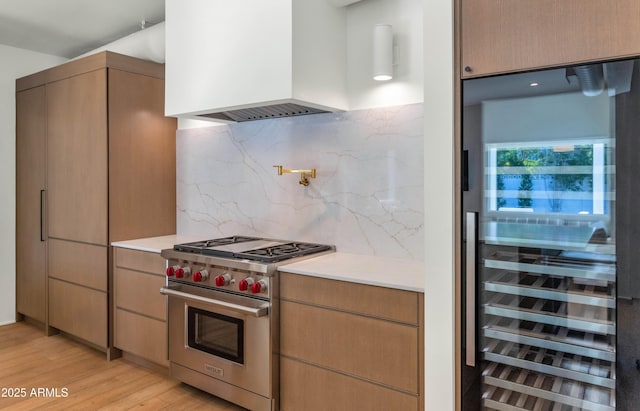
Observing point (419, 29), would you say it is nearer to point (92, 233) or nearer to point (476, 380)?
point (476, 380)

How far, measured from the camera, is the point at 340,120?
9.14ft

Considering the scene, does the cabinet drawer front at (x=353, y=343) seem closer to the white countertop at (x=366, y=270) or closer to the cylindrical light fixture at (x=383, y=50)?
the white countertop at (x=366, y=270)

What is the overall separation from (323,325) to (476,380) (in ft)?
2.53

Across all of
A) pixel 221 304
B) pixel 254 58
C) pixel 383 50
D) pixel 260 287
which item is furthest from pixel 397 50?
pixel 221 304

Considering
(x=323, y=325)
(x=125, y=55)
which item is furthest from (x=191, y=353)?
(x=125, y=55)

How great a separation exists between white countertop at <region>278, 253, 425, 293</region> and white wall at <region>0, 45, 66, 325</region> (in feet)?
10.8

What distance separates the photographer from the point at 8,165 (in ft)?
13.6

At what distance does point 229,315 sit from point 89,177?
5.73 ft

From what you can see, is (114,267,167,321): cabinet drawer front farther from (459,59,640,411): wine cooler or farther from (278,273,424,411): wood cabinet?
Answer: (459,59,640,411): wine cooler

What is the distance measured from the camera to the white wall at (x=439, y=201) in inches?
68.0

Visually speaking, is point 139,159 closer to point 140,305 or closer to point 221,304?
point 140,305

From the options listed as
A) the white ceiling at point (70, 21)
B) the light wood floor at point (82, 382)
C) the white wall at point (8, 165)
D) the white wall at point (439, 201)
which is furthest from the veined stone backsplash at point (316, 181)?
the white wall at point (8, 165)

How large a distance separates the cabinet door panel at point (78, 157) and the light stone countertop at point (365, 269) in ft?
5.88

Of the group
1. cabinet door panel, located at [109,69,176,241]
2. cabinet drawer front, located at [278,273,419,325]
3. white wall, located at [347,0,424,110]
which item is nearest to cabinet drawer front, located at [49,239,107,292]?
cabinet door panel, located at [109,69,176,241]
